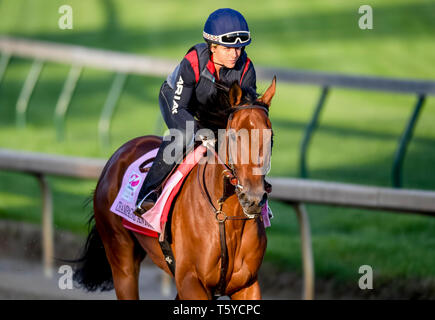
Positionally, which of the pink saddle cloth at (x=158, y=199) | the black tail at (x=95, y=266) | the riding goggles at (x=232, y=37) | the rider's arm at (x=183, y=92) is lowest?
the black tail at (x=95, y=266)

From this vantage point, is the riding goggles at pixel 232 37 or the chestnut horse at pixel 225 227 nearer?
the chestnut horse at pixel 225 227

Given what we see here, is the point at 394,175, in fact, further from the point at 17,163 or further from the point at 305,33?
the point at 305,33

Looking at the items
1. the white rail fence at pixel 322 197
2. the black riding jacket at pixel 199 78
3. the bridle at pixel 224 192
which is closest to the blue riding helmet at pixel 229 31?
the black riding jacket at pixel 199 78

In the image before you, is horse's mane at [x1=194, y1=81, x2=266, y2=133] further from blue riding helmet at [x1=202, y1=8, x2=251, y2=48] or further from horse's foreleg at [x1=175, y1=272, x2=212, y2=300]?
horse's foreleg at [x1=175, y1=272, x2=212, y2=300]

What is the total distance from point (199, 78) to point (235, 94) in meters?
0.53

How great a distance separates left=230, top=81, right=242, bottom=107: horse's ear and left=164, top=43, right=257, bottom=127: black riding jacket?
421 mm

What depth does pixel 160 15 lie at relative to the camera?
18250 mm

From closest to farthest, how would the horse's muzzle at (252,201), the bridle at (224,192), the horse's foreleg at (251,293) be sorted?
the horse's muzzle at (252,201), the bridle at (224,192), the horse's foreleg at (251,293)

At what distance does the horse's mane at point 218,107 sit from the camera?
14.5ft

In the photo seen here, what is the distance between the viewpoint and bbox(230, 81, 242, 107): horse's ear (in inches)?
172

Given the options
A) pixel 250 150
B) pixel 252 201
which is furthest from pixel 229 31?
pixel 252 201

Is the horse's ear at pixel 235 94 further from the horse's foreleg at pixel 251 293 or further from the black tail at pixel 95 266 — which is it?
the black tail at pixel 95 266

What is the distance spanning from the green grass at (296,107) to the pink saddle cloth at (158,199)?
7.17 ft
